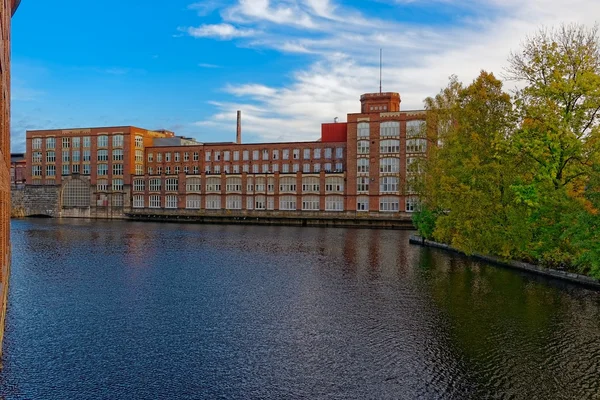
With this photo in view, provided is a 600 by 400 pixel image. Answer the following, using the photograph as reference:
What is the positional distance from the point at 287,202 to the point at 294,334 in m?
87.2

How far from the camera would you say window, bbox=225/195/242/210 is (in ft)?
364

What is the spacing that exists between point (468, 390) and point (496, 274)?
2302cm

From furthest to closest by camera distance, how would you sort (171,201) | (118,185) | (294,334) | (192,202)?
(118,185) → (171,201) → (192,202) → (294,334)

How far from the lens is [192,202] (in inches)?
4505

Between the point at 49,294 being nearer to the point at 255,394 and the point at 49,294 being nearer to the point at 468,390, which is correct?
the point at 255,394

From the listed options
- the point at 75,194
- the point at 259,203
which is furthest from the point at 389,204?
the point at 75,194

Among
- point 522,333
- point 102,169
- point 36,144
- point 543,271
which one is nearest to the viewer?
point 522,333

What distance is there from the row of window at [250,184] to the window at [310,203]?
4.89 feet

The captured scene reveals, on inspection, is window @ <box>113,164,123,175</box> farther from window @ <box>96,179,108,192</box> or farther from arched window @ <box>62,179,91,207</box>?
arched window @ <box>62,179,91,207</box>

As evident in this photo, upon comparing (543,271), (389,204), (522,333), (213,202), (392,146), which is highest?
(392,146)

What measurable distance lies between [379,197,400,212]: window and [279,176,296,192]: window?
18.6m

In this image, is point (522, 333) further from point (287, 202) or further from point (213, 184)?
point (213, 184)

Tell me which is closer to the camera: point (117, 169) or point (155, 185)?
point (155, 185)

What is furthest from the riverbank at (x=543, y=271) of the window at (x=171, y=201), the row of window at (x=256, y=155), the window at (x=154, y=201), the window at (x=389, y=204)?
the window at (x=154, y=201)
